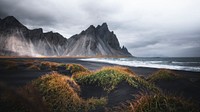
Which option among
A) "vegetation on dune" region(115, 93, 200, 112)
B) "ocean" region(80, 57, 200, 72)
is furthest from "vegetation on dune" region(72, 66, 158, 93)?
"ocean" region(80, 57, 200, 72)

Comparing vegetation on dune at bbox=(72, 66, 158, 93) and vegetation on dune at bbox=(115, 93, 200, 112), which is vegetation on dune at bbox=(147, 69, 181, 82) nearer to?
vegetation on dune at bbox=(72, 66, 158, 93)

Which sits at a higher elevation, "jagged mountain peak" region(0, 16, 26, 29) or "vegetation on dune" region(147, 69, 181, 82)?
"jagged mountain peak" region(0, 16, 26, 29)

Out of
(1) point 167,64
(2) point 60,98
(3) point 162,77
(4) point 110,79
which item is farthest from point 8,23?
(2) point 60,98

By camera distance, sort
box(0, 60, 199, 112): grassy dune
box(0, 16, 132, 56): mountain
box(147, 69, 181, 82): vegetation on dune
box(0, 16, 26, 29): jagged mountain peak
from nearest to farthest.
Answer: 1. box(0, 60, 199, 112): grassy dune
2. box(147, 69, 181, 82): vegetation on dune
3. box(0, 16, 132, 56): mountain
4. box(0, 16, 26, 29): jagged mountain peak

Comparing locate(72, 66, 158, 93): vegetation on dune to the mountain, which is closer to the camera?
locate(72, 66, 158, 93): vegetation on dune

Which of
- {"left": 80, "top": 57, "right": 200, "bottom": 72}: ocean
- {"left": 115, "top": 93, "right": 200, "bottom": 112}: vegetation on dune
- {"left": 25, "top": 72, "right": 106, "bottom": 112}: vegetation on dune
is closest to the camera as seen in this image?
{"left": 115, "top": 93, "right": 200, "bottom": 112}: vegetation on dune

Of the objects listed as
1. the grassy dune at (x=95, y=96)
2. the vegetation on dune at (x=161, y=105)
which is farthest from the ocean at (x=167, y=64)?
the vegetation on dune at (x=161, y=105)

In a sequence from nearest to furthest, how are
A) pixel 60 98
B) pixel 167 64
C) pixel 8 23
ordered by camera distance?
pixel 60 98
pixel 167 64
pixel 8 23

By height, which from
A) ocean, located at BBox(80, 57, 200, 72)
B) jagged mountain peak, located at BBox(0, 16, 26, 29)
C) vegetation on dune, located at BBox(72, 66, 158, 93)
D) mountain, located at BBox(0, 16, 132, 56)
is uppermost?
jagged mountain peak, located at BBox(0, 16, 26, 29)

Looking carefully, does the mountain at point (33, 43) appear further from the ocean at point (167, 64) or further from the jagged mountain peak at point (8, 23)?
the ocean at point (167, 64)

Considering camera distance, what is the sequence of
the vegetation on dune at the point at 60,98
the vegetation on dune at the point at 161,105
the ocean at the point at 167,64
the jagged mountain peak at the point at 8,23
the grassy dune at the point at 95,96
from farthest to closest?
the jagged mountain peak at the point at 8,23 < the ocean at the point at 167,64 < the vegetation on dune at the point at 60,98 < the vegetation on dune at the point at 161,105 < the grassy dune at the point at 95,96

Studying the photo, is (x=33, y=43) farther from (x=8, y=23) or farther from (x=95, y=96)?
(x=95, y=96)

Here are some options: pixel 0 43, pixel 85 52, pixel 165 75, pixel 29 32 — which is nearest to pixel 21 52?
pixel 0 43

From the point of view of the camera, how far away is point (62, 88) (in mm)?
5285
